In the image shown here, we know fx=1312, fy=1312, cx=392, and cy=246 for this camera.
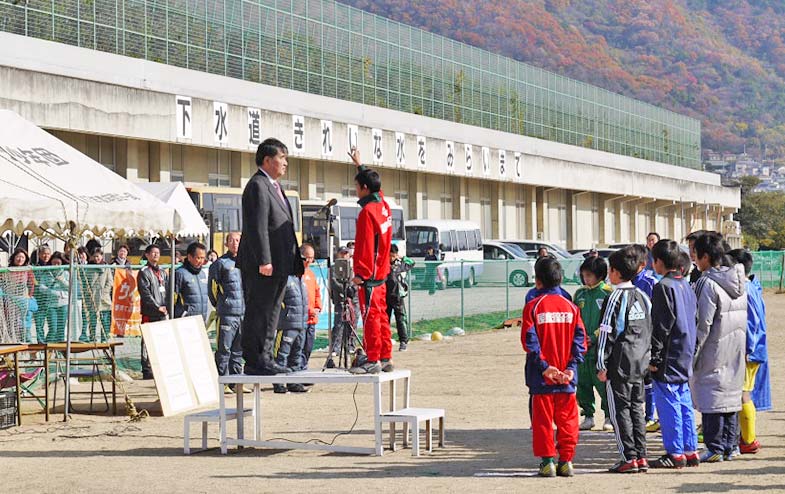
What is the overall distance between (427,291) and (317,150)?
14.2 metres

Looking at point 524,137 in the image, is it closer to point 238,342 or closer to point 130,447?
point 238,342

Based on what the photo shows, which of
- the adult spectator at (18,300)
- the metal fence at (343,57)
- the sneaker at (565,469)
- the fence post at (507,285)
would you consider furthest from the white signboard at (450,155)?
the sneaker at (565,469)

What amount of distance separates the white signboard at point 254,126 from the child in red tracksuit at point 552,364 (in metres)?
28.9

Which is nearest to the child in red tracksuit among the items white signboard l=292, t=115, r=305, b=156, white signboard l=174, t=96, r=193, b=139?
white signboard l=174, t=96, r=193, b=139

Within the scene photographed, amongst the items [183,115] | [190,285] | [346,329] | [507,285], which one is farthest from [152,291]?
[183,115]

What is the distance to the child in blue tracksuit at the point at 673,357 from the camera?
380 inches

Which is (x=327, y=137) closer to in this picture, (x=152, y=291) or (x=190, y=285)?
(x=152, y=291)

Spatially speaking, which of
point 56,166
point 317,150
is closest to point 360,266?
point 56,166

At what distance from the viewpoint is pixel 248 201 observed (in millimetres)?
10578

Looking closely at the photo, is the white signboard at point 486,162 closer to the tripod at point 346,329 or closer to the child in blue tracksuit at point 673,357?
the tripod at point 346,329

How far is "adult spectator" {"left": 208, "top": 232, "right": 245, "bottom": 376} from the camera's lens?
15.5 m

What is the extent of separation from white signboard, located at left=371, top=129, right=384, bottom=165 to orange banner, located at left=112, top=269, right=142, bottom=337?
26.0 metres

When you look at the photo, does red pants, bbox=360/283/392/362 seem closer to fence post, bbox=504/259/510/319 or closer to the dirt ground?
the dirt ground

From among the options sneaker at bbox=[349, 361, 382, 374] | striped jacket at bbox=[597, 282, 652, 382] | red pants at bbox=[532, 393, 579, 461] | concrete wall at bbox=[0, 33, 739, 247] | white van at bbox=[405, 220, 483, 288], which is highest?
concrete wall at bbox=[0, 33, 739, 247]
